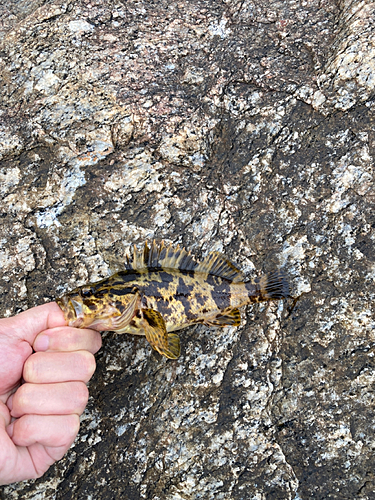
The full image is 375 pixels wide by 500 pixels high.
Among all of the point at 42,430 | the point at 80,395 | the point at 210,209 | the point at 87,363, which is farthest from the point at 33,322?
the point at 210,209

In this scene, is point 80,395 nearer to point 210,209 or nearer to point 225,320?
Answer: point 225,320

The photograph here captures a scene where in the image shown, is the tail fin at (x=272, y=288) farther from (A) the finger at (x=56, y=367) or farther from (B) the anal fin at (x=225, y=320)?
(A) the finger at (x=56, y=367)

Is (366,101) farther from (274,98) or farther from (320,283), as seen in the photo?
(320,283)

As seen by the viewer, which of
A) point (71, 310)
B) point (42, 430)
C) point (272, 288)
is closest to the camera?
point (42, 430)

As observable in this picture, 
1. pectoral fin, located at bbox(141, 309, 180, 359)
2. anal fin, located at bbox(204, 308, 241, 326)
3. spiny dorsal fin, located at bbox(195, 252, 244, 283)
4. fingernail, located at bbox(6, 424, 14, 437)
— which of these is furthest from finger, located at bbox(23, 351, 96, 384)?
spiny dorsal fin, located at bbox(195, 252, 244, 283)

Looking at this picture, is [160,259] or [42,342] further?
[160,259]

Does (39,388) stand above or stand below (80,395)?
above
